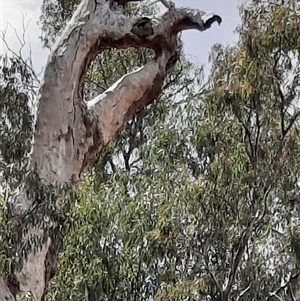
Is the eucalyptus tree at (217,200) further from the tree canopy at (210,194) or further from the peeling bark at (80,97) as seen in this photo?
the peeling bark at (80,97)

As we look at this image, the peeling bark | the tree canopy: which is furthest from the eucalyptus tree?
the peeling bark

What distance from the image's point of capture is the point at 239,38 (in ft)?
16.9

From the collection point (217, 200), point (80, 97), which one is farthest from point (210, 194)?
point (80, 97)

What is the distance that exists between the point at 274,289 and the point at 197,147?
4.15 ft

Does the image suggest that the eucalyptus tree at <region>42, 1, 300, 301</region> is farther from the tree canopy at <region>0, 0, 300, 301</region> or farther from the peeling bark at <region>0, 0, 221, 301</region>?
the peeling bark at <region>0, 0, 221, 301</region>

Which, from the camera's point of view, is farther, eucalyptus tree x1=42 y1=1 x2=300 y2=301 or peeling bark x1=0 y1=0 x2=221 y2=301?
eucalyptus tree x1=42 y1=1 x2=300 y2=301

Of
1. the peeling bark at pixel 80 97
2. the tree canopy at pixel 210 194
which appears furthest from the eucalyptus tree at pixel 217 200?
the peeling bark at pixel 80 97

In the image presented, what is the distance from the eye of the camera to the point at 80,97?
4617mm

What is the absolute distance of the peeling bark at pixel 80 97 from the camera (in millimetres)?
4223

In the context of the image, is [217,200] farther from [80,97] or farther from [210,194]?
[80,97]

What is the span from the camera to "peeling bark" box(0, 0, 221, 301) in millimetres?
4223

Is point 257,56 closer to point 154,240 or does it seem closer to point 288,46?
point 288,46

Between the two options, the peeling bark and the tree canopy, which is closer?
the peeling bark

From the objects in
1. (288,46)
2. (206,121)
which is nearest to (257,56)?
(288,46)
